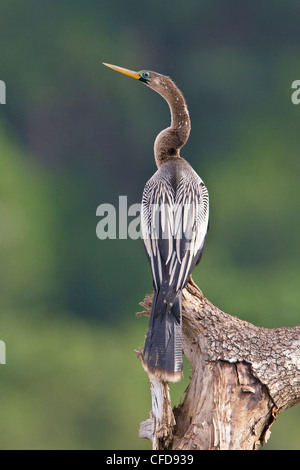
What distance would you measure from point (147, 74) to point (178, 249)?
1039 millimetres

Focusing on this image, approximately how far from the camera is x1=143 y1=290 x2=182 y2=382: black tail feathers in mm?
2791

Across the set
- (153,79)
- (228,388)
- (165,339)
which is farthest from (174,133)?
(228,388)

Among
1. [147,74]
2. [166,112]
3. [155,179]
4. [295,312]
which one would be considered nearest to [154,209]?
[155,179]

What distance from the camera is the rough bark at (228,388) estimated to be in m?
2.76

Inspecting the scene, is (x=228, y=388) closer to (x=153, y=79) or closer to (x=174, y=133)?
(x=174, y=133)

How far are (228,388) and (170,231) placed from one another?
0.68 m

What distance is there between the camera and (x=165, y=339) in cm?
282

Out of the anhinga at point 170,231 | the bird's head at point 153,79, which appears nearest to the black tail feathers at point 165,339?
the anhinga at point 170,231

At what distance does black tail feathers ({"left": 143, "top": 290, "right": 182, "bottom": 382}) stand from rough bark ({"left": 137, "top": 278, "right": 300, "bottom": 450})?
3.5 inches

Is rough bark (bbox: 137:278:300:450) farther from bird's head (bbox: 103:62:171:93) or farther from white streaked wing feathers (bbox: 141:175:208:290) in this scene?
bird's head (bbox: 103:62:171:93)

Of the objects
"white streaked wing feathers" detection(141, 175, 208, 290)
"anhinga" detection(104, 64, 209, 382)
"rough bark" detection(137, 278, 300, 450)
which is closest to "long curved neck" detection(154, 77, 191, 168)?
"anhinga" detection(104, 64, 209, 382)

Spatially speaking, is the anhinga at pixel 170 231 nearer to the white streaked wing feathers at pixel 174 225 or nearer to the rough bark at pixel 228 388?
the white streaked wing feathers at pixel 174 225
